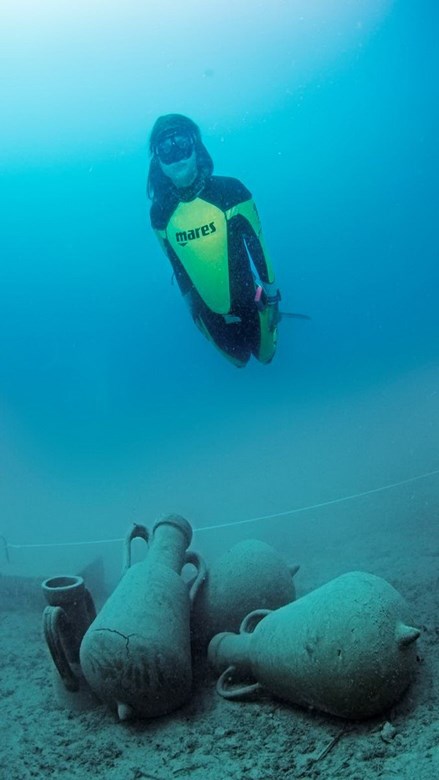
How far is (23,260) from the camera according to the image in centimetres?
2800

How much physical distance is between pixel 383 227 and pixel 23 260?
20470 millimetres

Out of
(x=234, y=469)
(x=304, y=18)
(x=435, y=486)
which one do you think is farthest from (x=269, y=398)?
(x=304, y=18)

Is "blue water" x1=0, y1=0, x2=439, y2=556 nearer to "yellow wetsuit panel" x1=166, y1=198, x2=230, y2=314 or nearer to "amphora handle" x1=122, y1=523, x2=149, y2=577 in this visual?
"yellow wetsuit panel" x1=166, y1=198, x2=230, y2=314

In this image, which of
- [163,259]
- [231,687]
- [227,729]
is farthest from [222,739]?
[163,259]

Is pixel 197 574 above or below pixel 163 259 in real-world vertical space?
below

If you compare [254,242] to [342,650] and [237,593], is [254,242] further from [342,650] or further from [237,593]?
[342,650]

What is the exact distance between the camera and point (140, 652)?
8.38 ft

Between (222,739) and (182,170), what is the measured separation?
6.38m

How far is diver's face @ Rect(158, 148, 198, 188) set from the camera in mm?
6727

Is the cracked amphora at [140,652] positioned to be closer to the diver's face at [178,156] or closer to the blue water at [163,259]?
the diver's face at [178,156]

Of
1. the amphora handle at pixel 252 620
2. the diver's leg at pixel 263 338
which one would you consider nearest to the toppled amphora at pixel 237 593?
the amphora handle at pixel 252 620

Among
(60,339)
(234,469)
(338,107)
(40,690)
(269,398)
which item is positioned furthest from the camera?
(338,107)

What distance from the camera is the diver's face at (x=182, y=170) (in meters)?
6.73

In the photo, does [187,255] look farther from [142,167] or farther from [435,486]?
[142,167]
